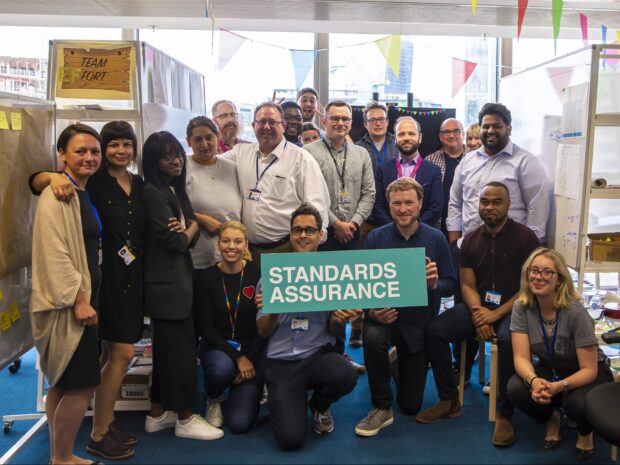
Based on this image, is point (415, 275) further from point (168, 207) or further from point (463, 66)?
point (463, 66)

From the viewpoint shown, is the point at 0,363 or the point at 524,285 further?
the point at 524,285

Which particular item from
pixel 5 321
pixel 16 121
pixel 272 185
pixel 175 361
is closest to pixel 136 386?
pixel 175 361

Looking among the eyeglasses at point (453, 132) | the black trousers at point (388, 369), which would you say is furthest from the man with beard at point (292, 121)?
the black trousers at point (388, 369)

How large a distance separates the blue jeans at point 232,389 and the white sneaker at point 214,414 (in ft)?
0.10

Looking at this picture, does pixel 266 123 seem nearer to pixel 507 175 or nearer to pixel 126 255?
pixel 126 255

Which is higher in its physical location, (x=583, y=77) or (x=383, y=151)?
(x=583, y=77)

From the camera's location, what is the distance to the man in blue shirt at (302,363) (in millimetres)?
3033

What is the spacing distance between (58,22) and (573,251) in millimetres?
5343

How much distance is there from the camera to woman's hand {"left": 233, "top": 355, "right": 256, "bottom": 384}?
10.6 ft

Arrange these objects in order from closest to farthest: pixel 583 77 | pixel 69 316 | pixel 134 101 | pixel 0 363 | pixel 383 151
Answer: pixel 69 316 → pixel 0 363 → pixel 134 101 → pixel 583 77 → pixel 383 151

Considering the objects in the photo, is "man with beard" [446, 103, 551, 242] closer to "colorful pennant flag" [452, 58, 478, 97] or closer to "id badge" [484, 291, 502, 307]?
"id badge" [484, 291, 502, 307]

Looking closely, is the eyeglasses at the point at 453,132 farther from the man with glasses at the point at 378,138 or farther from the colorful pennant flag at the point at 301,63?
the colorful pennant flag at the point at 301,63

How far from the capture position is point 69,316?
8.18ft

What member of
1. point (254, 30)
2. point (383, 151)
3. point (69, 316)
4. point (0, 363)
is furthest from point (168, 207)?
point (254, 30)
